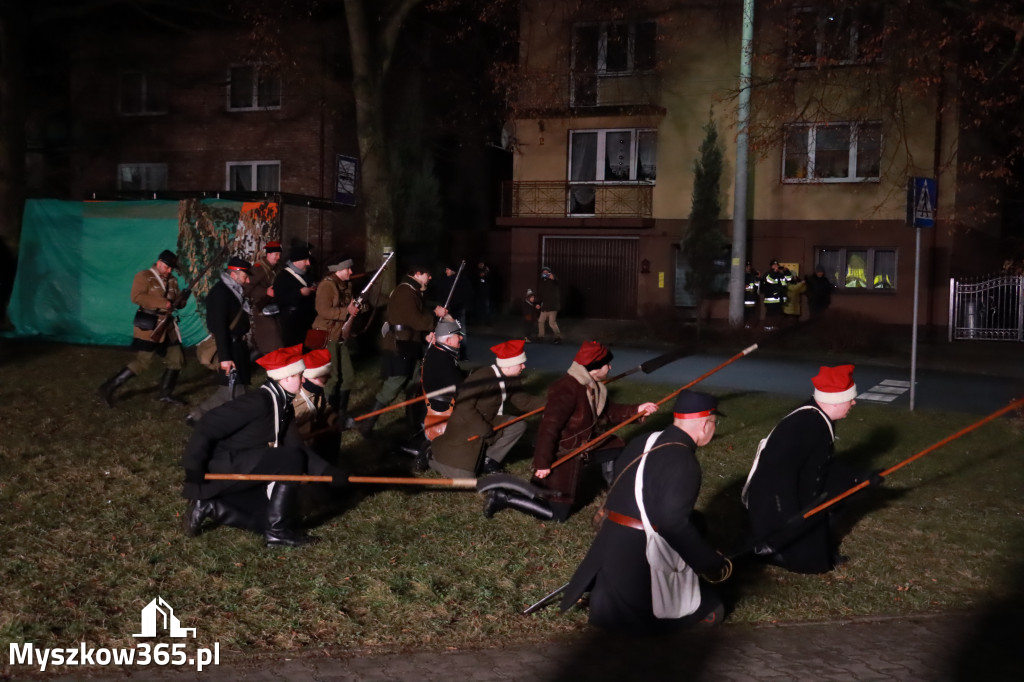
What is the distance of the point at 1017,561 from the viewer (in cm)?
731

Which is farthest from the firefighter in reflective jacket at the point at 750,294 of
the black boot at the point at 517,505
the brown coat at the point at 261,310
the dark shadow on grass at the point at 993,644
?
the dark shadow on grass at the point at 993,644

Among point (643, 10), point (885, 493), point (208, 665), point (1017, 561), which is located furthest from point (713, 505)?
point (643, 10)

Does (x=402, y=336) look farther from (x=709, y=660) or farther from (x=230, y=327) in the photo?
(x=709, y=660)

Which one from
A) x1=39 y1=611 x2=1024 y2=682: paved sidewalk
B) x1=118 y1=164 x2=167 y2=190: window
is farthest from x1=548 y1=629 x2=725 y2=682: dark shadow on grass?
x1=118 y1=164 x2=167 y2=190: window

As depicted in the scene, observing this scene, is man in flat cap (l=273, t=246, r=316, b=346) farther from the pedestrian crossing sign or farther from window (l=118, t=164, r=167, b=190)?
window (l=118, t=164, r=167, b=190)

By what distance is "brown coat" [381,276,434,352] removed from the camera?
11133mm

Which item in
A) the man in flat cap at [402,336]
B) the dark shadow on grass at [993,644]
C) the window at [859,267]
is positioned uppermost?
the window at [859,267]

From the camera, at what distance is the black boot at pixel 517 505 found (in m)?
7.88

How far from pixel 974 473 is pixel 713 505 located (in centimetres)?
298

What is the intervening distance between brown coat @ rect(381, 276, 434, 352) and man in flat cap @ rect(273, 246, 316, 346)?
2.82 ft

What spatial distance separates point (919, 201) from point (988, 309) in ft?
41.8

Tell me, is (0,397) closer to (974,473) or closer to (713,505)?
(713,505)

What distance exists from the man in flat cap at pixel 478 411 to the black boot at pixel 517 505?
2.48ft

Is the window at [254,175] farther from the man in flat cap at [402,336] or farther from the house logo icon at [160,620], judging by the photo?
the house logo icon at [160,620]
